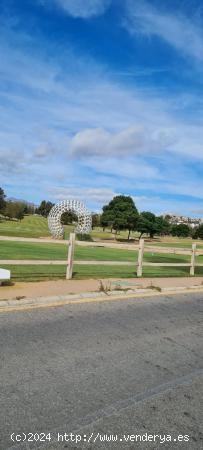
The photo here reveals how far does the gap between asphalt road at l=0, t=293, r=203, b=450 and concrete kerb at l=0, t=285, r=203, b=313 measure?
51 cm

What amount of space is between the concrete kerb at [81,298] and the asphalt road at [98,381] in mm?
506

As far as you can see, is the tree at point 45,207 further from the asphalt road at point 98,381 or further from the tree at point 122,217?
the asphalt road at point 98,381

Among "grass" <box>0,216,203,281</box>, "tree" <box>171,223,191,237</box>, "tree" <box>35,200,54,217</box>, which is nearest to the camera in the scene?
"grass" <box>0,216,203,281</box>

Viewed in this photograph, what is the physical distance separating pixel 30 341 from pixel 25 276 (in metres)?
6.48

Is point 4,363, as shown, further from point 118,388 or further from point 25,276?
point 25,276

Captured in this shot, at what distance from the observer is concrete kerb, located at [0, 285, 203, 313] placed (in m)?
8.82

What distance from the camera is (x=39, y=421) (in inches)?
163

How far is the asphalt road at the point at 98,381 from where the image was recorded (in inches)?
159

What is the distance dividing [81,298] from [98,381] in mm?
4993

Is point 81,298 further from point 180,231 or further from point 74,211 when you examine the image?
point 180,231

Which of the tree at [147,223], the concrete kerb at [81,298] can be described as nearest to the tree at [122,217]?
the tree at [147,223]

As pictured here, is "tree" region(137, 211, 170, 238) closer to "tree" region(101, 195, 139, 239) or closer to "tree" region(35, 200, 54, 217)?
"tree" region(101, 195, 139, 239)

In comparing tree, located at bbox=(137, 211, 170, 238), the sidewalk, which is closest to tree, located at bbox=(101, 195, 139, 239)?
tree, located at bbox=(137, 211, 170, 238)

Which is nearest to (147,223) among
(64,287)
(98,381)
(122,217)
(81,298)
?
(122,217)
